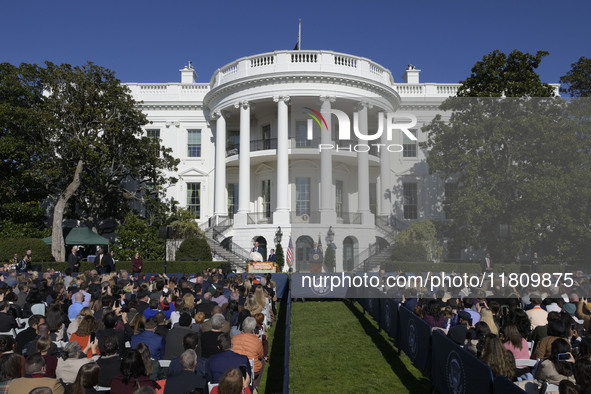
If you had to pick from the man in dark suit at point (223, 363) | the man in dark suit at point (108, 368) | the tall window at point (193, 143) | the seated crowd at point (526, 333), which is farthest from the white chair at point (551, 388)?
the tall window at point (193, 143)

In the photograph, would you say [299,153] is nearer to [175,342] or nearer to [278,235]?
[278,235]

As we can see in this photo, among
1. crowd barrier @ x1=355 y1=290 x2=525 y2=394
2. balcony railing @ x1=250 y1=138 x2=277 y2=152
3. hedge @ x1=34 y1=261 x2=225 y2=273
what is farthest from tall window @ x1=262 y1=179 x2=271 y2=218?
crowd barrier @ x1=355 y1=290 x2=525 y2=394

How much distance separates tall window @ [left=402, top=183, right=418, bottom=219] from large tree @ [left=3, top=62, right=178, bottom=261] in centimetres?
1692

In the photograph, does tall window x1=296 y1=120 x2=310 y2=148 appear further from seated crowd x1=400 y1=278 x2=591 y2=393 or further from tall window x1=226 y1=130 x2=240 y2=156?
seated crowd x1=400 y1=278 x2=591 y2=393

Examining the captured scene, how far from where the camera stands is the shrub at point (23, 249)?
26.2 m

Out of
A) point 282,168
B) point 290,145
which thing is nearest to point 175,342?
point 282,168

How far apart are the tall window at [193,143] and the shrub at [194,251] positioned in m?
12.0

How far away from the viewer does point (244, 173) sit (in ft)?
109

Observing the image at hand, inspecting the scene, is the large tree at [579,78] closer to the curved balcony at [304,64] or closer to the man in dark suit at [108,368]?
the curved balcony at [304,64]

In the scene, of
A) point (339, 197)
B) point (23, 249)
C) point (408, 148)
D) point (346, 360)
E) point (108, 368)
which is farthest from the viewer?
point (339, 197)

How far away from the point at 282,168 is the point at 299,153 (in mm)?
2293

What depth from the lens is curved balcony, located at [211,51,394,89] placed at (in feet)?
108

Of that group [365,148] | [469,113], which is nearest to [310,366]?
[469,113]

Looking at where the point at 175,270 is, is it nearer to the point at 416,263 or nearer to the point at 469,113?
the point at 416,263
